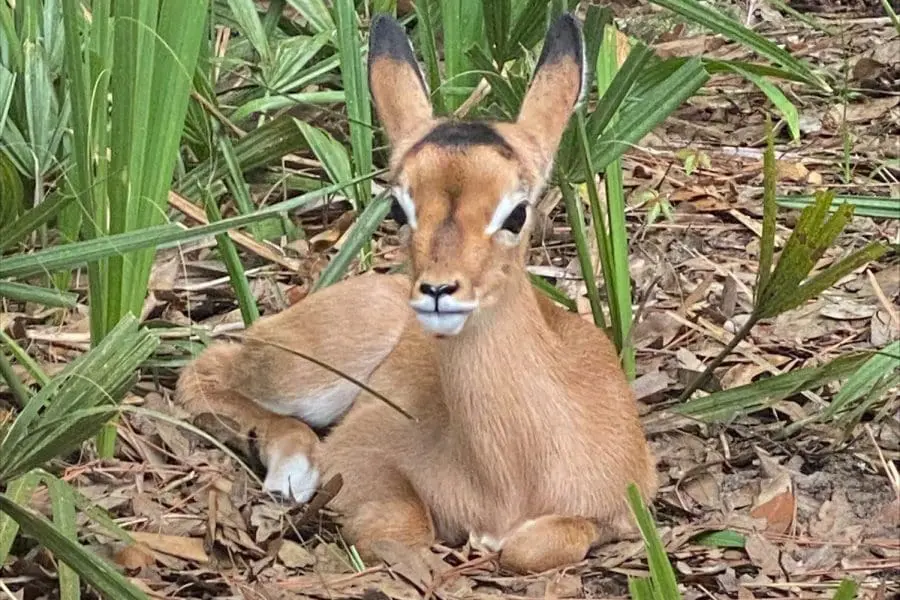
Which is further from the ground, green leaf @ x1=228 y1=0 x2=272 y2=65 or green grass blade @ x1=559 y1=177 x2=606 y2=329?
green leaf @ x1=228 y1=0 x2=272 y2=65

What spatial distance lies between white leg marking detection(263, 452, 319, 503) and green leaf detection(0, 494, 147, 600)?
141cm

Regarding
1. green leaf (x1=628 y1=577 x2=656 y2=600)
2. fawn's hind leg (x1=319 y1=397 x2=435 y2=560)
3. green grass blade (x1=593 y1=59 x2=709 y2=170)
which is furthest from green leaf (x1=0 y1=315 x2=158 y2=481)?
green grass blade (x1=593 y1=59 x2=709 y2=170)

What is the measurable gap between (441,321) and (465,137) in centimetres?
53

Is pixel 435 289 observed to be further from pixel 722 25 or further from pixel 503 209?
pixel 722 25

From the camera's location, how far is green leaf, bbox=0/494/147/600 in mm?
3197

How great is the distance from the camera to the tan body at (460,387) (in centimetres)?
373

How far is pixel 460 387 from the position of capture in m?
4.16

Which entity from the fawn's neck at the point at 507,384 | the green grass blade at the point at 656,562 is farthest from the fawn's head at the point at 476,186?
the green grass blade at the point at 656,562

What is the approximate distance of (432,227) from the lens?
3.66 meters

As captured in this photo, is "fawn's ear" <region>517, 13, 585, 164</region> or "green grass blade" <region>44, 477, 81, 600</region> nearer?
"green grass blade" <region>44, 477, 81, 600</region>

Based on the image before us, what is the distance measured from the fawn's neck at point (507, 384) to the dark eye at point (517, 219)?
0.75 ft

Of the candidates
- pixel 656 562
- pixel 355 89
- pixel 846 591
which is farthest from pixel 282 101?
pixel 846 591

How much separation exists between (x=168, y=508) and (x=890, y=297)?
2792 millimetres

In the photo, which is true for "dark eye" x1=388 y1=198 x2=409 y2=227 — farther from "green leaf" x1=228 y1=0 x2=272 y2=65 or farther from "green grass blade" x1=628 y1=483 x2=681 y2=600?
"green leaf" x1=228 y1=0 x2=272 y2=65
